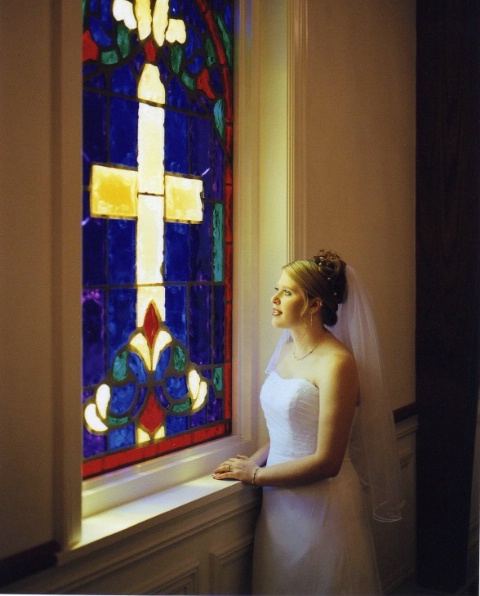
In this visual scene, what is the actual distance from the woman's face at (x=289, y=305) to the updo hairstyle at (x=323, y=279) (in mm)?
14

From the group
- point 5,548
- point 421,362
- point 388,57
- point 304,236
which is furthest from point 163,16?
point 421,362

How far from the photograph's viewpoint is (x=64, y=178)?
5.82 ft

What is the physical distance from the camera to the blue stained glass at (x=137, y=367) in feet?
7.23

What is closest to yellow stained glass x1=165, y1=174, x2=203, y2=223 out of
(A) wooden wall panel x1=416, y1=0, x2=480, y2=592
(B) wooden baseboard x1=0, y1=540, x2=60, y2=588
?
(B) wooden baseboard x1=0, y1=540, x2=60, y2=588

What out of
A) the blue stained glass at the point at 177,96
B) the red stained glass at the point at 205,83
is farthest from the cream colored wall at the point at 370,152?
the blue stained glass at the point at 177,96

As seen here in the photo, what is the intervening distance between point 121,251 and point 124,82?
1.63 ft

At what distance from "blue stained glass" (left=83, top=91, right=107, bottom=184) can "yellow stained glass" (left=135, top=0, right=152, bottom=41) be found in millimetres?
284

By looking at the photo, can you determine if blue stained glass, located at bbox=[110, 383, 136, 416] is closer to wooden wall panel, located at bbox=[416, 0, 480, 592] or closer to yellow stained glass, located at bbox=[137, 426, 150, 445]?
yellow stained glass, located at bbox=[137, 426, 150, 445]

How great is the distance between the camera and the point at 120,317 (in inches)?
85.0

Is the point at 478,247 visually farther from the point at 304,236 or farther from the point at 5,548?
the point at 5,548

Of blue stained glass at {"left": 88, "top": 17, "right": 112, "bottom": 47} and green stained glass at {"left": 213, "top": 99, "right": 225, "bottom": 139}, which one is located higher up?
blue stained glass at {"left": 88, "top": 17, "right": 112, "bottom": 47}

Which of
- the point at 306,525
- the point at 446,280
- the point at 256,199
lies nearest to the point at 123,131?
the point at 256,199

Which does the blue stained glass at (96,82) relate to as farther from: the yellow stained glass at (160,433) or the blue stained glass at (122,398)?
the yellow stained glass at (160,433)

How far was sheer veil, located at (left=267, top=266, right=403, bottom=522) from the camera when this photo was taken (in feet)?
7.97
